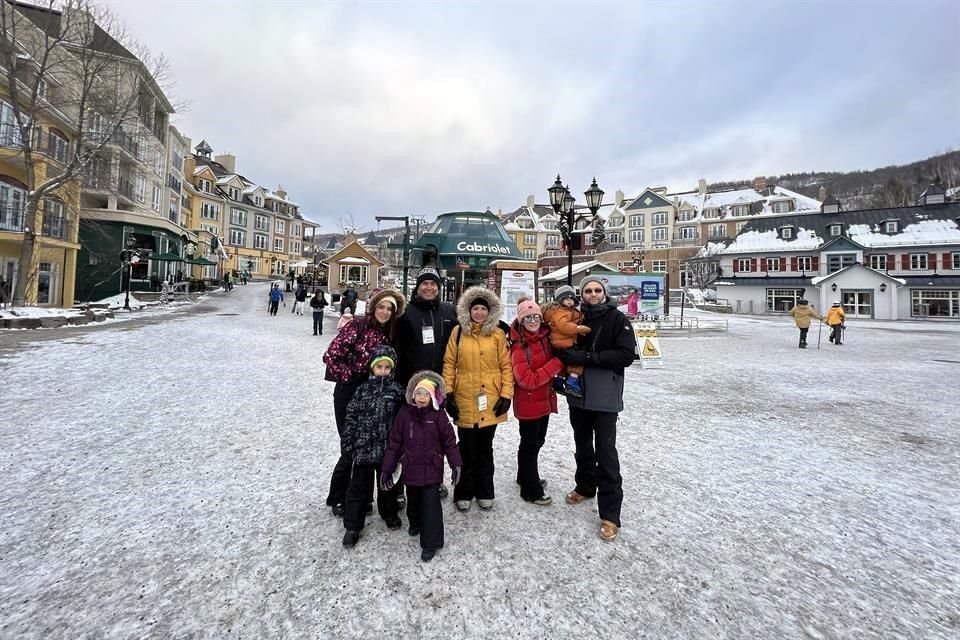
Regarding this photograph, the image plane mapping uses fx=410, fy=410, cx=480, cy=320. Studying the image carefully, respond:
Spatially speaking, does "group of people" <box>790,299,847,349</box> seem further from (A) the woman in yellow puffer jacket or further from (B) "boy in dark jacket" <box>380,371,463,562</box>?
(B) "boy in dark jacket" <box>380,371,463,562</box>

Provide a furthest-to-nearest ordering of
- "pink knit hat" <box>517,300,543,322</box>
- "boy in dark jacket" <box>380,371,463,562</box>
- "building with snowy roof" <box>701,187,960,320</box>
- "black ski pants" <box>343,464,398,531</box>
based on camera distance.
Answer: "building with snowy roof" <box>701,187,960,320</box>
"pink knit hat" <box>517,300,543,322</box>
"black ski pants" <box>343,464,398,531</box>
"boy in dark jacket" <box>380,371,463,562</box>

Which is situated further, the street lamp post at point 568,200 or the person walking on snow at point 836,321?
the person walking on snow at point 836,321

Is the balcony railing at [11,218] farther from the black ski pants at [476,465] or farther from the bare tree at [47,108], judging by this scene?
the black ski pants at [476,465]

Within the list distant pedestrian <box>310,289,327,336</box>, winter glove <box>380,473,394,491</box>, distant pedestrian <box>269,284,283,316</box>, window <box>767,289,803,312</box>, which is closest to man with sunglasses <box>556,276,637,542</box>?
winter glove <box>380,473,394,491</box>

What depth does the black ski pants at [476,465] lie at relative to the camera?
3352mm

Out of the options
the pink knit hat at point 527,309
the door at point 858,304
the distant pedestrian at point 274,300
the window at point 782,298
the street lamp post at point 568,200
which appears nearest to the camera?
the pink knit hat at point 527,309

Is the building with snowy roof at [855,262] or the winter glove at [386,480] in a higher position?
the building with snowy roof at [855,262]

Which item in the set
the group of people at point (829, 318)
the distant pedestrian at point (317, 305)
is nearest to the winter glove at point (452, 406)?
the distant pedestrian at point (317, 305)

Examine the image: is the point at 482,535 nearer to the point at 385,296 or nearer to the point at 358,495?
the point at 358,495

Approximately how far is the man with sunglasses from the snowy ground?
0.31m

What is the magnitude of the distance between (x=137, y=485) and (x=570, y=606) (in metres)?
3.83

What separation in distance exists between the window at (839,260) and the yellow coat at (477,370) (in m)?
51.5

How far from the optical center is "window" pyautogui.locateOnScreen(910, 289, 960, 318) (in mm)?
35656

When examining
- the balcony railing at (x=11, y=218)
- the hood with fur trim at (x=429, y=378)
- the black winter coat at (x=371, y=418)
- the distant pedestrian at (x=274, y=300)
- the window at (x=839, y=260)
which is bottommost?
the black winter coat at (x=371, y=418)
